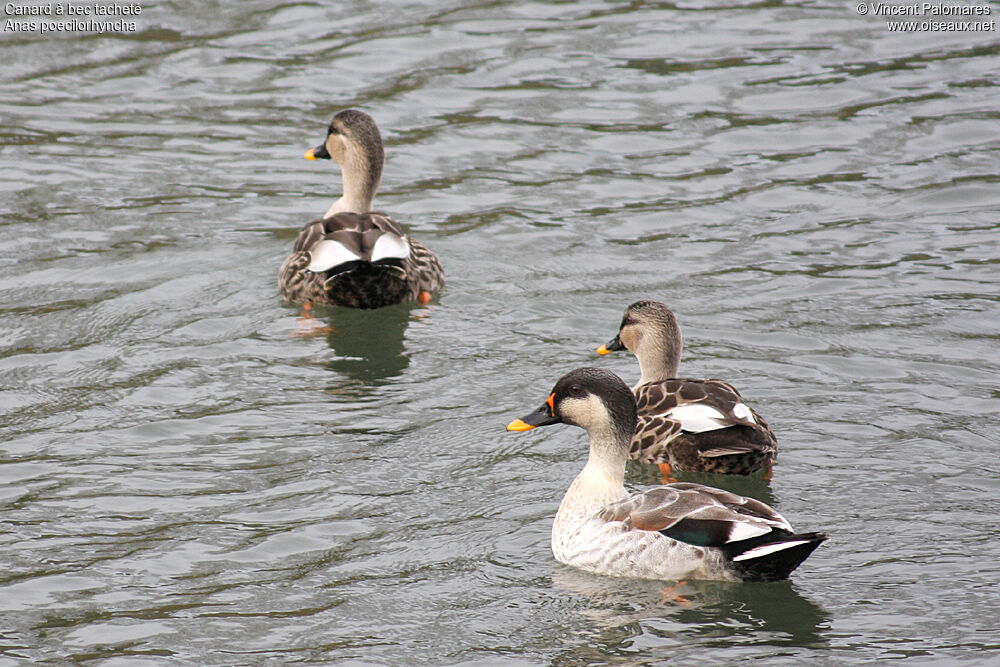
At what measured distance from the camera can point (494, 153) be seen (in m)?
15.2

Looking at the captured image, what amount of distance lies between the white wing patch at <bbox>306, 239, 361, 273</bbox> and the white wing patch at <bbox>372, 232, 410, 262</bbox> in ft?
0.60

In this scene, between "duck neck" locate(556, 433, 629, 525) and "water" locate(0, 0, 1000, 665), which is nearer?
"water" locate(0, 0, 1000, 665)

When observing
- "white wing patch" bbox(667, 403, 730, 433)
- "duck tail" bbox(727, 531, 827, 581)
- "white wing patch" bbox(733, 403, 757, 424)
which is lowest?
"duck tail" bbox(727, 531, 827, 581)

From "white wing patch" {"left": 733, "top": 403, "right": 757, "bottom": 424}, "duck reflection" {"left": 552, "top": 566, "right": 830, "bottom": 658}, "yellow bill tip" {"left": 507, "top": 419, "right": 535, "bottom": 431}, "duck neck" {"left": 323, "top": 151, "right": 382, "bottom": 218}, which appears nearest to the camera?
"duck reflection" {"left": 552, "top": 566, "right": 830, "bottom": 658}

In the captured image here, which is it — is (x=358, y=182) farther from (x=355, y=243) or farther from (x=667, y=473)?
(x=667, y=473)

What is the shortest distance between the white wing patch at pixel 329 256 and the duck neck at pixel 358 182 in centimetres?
129

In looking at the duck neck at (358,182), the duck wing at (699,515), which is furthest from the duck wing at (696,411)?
the duck neck at (358,182)

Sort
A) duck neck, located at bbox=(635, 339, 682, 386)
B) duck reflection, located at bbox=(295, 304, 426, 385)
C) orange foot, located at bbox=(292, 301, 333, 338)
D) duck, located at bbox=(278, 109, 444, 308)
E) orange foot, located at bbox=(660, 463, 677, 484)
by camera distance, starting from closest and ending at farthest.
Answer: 1. orange foot, located at bbox=(660, 463, 677, 484)
2. duck neck, located at bbox=(635, 339, 682, 386)
3. duck reflection, located at bbox=(295, 304, 426, 385)
4. orange foot, located at bbox=(292, 301, 333, 338)
5. duck, located at bbox=(278, 109, 444, 308)

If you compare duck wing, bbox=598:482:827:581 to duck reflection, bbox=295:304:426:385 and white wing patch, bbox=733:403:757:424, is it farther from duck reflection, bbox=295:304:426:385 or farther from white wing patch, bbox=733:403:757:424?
duck reflection, bbox=295:304:426:385

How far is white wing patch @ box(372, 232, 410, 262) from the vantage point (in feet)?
37.6

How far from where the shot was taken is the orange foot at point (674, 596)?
738cm

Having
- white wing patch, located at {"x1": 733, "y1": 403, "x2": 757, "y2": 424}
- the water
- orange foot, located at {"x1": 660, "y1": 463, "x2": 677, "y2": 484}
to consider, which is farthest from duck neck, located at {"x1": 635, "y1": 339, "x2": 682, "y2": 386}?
white wing patch, located at {"x1": 733, "y1": 403, "x2": 757, "y2": 424}

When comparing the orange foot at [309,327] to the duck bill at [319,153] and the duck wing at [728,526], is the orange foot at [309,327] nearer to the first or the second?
the duck bill at [319,153]

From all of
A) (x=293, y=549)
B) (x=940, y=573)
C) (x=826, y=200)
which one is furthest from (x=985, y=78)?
(x=293, y=549)
